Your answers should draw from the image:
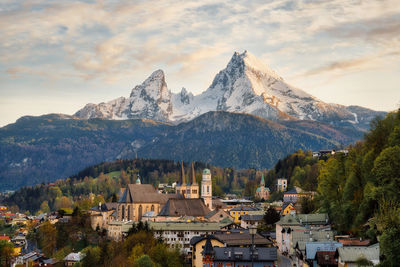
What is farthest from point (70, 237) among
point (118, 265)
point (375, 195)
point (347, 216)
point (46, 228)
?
point (375, 195)

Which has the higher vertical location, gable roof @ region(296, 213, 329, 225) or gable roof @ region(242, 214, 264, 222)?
gable roof @ region(296, 213, 329, 225)

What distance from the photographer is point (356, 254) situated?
75812 millimetres

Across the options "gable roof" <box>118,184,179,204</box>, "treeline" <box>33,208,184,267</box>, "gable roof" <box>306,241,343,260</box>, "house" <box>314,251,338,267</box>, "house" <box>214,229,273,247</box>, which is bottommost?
"treeline" <box>33,208,184,267</box>

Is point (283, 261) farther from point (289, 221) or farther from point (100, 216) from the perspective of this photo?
point (100, 216)

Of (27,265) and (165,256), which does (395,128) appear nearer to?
(165,256)

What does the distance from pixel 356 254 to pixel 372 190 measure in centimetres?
1630

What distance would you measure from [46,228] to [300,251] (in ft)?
336

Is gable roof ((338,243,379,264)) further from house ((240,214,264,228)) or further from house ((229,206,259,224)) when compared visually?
house ((229,206,259,224))

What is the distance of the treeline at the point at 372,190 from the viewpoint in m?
74.8

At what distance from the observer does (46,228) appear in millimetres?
181125

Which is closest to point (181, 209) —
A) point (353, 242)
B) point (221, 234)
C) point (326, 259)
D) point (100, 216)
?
point (100, 216)

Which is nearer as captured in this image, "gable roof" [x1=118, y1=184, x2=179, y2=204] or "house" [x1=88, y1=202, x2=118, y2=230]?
"house" [x1=88, y1=202, x2=118, y2=230]

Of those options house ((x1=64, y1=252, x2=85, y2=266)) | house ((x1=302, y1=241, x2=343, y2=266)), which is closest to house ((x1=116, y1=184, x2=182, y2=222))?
house ((x1=64, y1=252, x2=85, y2=266))

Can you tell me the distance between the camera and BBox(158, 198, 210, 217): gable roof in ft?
587
